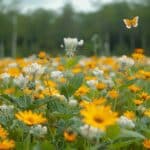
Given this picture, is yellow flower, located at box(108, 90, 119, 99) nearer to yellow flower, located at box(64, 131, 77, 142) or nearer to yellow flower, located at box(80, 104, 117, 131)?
yellow flower, located at box(64, 131, 77, 142)

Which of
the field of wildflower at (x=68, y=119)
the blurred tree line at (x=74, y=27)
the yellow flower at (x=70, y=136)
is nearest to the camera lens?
the field of wildflower at (x=68, y=119)

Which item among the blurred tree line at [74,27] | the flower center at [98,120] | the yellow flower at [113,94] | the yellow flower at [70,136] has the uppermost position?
the flower center at [98,120]

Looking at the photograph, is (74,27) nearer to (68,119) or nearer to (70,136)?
(68,119)

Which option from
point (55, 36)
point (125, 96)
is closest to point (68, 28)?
point (55, 36)

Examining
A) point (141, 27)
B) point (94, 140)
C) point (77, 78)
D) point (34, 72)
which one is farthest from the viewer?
point (141, 27)

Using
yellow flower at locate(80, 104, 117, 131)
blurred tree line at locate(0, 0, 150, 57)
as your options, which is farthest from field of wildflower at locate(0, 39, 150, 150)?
blurred tree line at locate(0, 0, 150, 57)

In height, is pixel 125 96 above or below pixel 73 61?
below

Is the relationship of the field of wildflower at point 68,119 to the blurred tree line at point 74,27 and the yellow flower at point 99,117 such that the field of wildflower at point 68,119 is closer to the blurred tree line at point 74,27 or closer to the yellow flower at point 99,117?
the yellow flower at point 99,117

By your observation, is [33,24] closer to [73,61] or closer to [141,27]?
[141,27]

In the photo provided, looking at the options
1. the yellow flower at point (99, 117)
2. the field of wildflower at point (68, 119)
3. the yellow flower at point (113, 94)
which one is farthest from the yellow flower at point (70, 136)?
the yellow flower at point (113, 94)
